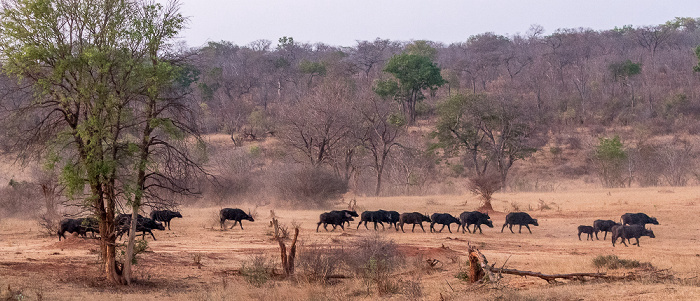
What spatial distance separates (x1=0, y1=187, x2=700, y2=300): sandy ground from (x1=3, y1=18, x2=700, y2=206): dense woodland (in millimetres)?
3163

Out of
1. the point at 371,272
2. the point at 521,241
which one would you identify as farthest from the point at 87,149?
the point at 521,241

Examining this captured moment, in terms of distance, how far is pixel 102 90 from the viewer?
41.6 ft

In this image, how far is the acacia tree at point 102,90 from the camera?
489 inches

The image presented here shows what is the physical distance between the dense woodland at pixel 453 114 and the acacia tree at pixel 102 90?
2.50 feet

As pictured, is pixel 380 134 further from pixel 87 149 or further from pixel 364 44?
pixel 364 44

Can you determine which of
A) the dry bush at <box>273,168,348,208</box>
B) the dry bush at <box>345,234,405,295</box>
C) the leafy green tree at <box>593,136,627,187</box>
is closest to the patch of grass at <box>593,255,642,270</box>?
the dry bush at <box>345,234,405,295</box>

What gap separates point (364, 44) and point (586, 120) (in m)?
33.8

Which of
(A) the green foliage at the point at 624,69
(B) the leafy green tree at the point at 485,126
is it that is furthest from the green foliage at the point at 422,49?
(B) the leafy green tree at the point at 485,126

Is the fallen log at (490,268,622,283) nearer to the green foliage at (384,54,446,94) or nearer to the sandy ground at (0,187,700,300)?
the sandy ground at (0,187,700,300)

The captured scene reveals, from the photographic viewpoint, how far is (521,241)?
21203mm

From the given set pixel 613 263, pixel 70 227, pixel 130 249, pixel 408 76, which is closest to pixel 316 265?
pixel 130 249

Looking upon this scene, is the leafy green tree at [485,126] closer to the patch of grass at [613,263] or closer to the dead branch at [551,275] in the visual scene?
the patch of grass at [613,263]

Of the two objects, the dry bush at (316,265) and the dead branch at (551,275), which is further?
the dry bush at (316,265)

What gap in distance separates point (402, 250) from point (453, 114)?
30.6 m
